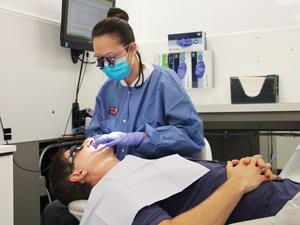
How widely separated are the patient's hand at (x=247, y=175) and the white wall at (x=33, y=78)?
153 centimetres

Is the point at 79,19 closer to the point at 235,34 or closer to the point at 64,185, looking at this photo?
the point at 235,34

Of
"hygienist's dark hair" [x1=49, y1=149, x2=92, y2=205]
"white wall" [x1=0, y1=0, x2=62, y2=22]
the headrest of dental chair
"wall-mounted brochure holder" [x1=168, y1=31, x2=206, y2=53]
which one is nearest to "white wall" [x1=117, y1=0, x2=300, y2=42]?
"wall-mounted brochure holder" [x1=168, y1=31, x2=206, y2=53]

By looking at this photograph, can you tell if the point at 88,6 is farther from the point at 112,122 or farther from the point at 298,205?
the point at 298,205

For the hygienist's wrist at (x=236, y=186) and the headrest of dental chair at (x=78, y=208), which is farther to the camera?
the headrest of dental chair at (x=78, y=208)

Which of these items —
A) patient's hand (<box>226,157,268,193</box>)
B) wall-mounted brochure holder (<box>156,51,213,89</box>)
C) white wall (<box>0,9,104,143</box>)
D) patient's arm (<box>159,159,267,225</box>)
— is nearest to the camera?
patient's arm (<box>159,159,267,225</box>)

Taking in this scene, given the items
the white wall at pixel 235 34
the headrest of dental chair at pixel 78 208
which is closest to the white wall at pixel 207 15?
the white wall at pixel 235 34

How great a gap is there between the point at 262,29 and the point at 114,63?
146cm

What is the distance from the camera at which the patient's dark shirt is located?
118cm

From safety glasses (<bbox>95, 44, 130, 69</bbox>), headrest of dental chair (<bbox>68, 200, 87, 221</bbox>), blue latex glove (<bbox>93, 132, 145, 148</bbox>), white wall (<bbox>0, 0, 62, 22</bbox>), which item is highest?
white wall (<bbox>0, 0, 62, 22</bbox>)

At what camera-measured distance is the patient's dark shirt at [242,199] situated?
1184 mm

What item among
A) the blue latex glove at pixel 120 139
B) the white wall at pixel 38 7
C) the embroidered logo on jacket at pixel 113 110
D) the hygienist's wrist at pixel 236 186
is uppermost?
the white wall at pixel 38 7

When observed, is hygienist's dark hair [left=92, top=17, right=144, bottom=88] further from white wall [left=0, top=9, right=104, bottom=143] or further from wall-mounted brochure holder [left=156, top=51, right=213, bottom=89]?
wall-mounted brochure holder [left=156, top=51, right=213, bottom=89]

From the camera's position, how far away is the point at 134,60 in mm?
1807

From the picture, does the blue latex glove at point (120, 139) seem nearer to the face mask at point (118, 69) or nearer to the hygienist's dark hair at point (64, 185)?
the hygienist's dark hair at point (64, 185)
